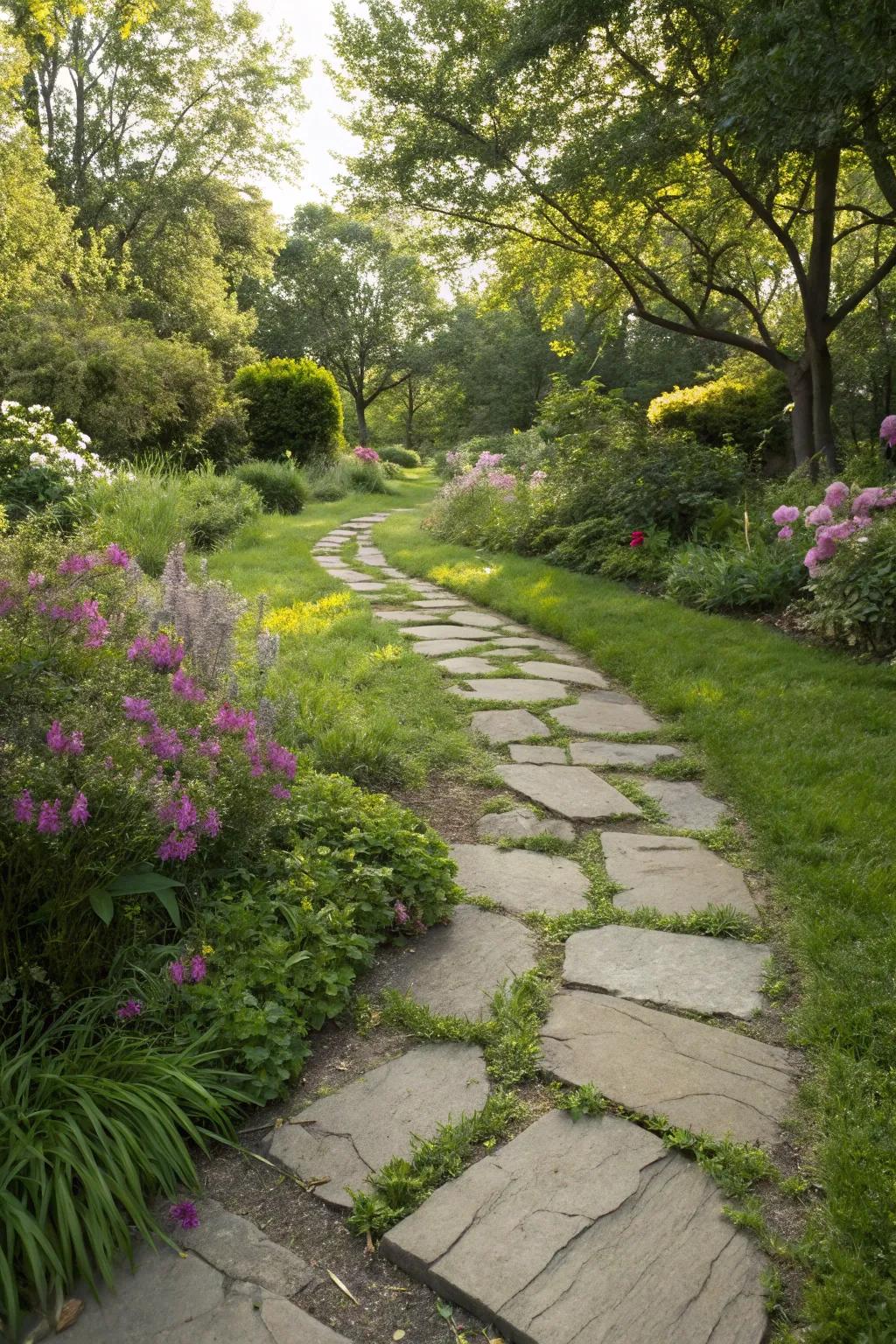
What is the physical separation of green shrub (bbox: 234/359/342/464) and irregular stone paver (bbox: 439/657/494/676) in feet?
36.3

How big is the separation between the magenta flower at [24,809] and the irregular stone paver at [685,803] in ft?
6.94

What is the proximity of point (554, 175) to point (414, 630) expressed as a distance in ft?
18.4

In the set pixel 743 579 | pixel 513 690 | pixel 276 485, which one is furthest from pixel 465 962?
pixel 276 485

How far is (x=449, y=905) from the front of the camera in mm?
2422

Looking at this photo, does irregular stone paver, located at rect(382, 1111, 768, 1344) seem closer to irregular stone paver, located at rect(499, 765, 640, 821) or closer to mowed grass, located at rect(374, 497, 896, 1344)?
mowed grass, located at rect(374, 497, 896, 1344)

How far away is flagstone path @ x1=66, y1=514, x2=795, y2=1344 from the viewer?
4.24 ft

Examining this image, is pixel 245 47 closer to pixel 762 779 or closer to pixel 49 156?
pixel 49 156

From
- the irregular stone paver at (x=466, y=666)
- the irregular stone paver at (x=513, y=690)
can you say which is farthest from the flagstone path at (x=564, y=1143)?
the irregular stone paver at (x=466, y=666)

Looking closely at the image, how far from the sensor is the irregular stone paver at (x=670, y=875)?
2.47 metres

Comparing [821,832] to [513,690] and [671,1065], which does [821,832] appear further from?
[513,690]

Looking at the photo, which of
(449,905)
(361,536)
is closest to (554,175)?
(361,536)

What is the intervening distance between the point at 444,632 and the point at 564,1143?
4352 mm

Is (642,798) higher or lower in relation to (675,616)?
lower

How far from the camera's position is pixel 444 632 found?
19.0 feet
